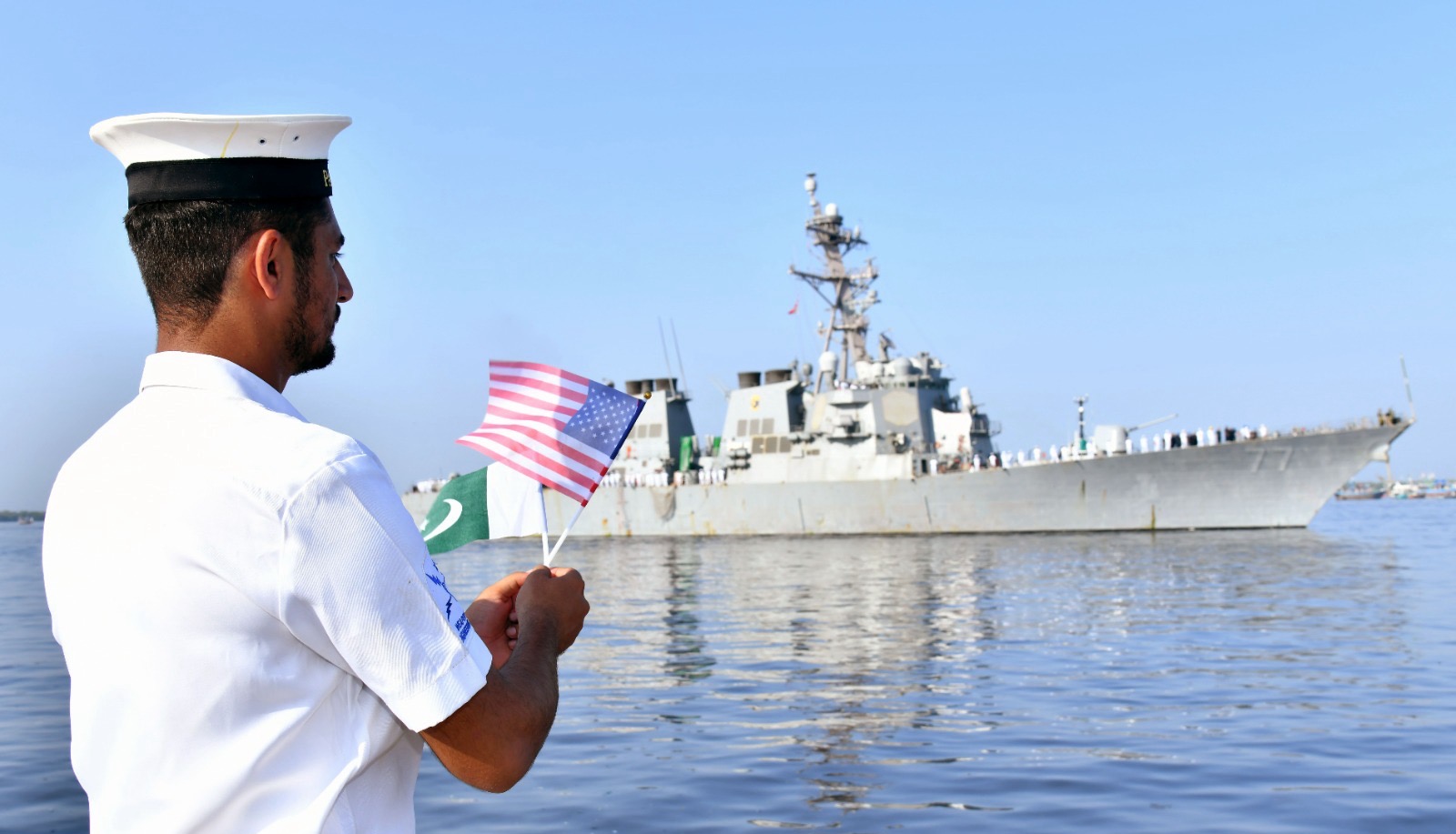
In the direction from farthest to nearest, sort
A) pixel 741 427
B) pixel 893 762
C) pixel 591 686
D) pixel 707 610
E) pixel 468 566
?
pixel 741 427, pixel 468 566, pixel 707 610, pixel 591 686, pixel 893 762

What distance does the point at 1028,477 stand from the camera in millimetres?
28547

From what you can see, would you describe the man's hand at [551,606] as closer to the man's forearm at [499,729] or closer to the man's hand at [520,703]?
the man's hand at [520,703]

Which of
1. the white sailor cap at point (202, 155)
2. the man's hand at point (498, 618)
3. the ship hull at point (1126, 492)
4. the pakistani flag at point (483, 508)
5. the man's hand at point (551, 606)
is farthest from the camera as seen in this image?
the ship hull at point (1126, 492)

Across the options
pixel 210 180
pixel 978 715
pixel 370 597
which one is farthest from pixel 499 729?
pixel 978 715

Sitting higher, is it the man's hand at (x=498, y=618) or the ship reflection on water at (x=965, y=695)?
the man's hand at (x=498, y=618)

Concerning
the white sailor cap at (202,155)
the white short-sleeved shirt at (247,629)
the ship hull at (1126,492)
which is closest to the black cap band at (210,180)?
the white sailor cap at (202,155)

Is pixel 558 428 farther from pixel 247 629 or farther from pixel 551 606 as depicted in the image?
pixel 247 629

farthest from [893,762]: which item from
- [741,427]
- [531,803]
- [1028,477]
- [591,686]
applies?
[741,427]

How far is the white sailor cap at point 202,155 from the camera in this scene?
4.28 feet

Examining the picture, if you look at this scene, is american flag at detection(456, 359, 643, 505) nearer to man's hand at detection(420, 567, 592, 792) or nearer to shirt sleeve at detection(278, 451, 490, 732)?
man's hand at detection(420, 567, 592, 792)

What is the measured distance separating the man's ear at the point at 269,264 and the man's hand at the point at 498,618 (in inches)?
20.3

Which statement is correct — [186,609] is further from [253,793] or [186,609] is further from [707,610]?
[707,610]

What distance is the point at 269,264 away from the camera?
1332mm

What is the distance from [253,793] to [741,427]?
114 feet
